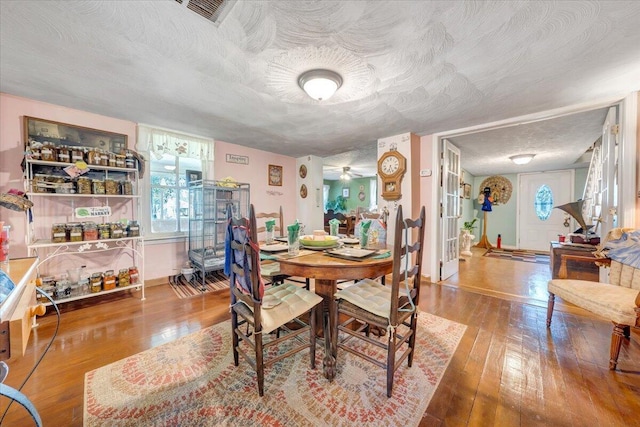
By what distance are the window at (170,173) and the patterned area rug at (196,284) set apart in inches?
26.1

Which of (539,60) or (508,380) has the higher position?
(539,60)

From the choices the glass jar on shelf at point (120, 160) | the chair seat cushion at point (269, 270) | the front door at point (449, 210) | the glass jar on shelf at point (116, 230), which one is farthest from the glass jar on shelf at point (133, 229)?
the front door at point (449, 210)

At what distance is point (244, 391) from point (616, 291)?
2785 mm

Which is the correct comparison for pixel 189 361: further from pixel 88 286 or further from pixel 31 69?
pixel 31 69

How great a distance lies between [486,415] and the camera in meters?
1.30

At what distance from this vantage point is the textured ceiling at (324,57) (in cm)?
137

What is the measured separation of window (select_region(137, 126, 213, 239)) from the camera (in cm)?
324

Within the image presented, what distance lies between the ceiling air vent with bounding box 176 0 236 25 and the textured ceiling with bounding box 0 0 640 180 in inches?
1.3

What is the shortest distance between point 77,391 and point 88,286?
162 centimetres

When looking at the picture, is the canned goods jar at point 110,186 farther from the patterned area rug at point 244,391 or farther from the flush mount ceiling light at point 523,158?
the flush mount ceiling light at point 523,158

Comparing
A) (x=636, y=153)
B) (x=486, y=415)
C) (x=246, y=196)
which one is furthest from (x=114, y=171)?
(x=636, y=153)

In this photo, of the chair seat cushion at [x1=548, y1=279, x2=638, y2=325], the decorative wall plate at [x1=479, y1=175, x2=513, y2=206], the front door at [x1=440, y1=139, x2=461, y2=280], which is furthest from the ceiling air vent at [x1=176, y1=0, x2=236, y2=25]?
the decorative wall plate at [x1=479, y1=175, x2=513, y2=206]

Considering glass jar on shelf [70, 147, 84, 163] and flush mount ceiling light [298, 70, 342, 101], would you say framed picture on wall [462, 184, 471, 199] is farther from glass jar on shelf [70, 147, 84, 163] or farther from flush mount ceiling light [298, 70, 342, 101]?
glass jar on shelf [70, 147, 84, 163]

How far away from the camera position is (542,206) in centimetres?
602
